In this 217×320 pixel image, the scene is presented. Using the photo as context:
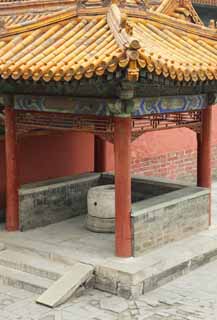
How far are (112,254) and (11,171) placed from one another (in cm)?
198

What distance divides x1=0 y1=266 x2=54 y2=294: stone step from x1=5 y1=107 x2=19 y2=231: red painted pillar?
0.97 meters

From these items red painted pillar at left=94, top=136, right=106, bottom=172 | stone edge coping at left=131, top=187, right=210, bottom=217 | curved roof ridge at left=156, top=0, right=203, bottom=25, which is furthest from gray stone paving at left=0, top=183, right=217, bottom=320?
curved roof ridge at left=156, top=0, right=203, bottom=25

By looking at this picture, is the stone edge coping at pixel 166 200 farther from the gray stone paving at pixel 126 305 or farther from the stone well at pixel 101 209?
the gray stone paving at pixel 126 305

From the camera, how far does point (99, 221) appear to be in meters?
8.38

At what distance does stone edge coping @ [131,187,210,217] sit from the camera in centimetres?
732

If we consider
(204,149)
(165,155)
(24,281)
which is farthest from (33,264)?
(165,155)

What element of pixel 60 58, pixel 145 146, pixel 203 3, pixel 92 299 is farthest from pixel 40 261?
pixel 203 3

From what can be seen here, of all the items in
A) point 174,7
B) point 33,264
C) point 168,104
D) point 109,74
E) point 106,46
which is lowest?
point 33,264

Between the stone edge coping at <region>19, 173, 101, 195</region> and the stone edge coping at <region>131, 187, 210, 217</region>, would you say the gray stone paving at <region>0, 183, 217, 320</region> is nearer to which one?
the stone edge coping at <region>131, 187, 210, 217</region>

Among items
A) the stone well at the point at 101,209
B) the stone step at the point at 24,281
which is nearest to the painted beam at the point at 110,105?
the stone well at the point at 101,209

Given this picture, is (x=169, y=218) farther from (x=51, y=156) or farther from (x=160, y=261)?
(x=51, y=156)

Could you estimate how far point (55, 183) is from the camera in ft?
29.1

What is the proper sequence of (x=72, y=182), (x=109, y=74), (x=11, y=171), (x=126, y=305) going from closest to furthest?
(x=109, y=74), (x=126, y=305), (x=11, y=171), (x=72, y=182)

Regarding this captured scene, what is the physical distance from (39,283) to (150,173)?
17.7ft
